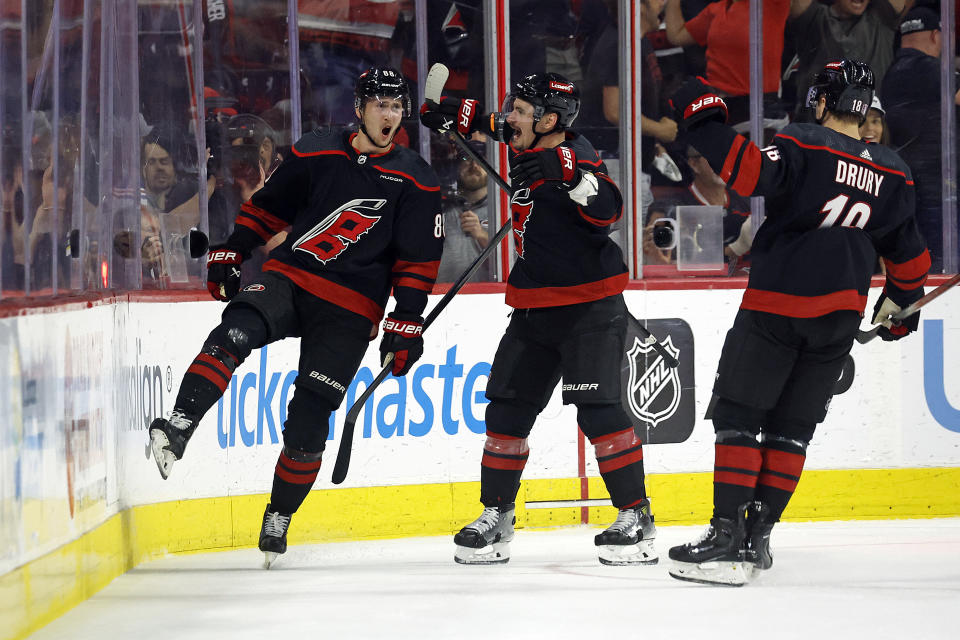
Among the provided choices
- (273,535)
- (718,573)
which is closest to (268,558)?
(273,535)

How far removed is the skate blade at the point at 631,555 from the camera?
3457 mm

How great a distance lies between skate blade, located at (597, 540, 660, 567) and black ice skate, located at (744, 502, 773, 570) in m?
0.35

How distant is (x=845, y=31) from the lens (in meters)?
4.95

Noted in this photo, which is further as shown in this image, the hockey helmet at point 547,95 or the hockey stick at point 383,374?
the hockey stick at point 383,374

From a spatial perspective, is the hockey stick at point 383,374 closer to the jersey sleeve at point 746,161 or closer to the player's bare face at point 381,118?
the player's bare face at point 381,118

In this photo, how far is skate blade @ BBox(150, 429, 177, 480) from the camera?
2895 mm

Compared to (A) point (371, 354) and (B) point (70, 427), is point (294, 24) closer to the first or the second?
(A) point (371, 354)

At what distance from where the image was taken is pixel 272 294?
3346 millimetres

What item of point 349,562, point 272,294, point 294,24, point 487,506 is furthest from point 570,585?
point 294,24

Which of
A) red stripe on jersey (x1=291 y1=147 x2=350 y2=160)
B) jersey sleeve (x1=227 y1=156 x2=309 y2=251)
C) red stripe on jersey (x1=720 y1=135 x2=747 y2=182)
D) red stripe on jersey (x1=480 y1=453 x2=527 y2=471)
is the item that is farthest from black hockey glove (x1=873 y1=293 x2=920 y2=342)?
jersey sleeve (x1=227 y1=156 x2=309 y2=251)

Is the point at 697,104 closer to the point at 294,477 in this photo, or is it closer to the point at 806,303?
the point at 806,303

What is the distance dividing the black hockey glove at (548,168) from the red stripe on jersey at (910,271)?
92cm

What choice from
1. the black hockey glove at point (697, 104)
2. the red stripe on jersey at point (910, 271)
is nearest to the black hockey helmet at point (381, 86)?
the black hockey glove at point (697, 104)

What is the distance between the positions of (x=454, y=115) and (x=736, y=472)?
1.34m
